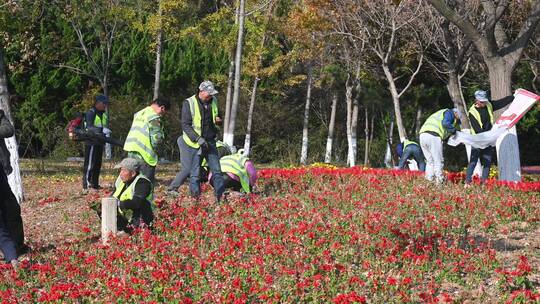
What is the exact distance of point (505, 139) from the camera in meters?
14.4

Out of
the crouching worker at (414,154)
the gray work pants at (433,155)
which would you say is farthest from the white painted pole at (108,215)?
the crouching worker at (414,154)

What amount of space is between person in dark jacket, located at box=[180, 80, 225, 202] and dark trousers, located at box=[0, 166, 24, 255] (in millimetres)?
3329

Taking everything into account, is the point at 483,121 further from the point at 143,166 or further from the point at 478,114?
the point at 143,166

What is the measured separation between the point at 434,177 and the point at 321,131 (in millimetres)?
19726

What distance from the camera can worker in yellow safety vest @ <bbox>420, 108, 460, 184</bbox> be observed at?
1386cm

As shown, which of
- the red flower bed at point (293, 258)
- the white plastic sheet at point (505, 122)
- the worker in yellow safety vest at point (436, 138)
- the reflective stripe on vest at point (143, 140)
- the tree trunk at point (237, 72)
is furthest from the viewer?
the tree trunk at point (237, 72)

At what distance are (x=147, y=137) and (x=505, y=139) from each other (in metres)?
6.39

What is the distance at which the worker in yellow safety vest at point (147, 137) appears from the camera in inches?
434

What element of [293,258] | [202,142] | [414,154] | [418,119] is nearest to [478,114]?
[414,154]

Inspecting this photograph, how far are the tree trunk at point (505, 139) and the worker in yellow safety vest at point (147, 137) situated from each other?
20.0 feet

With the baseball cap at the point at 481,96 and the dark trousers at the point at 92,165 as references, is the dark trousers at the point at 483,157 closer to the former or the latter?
the baseball cap at the point at 481,96

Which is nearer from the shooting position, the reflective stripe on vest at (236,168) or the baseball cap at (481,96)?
the reflective stripe on vest at (236,168)

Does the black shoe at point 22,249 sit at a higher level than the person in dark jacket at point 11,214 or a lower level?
lower

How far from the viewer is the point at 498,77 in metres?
14.8
